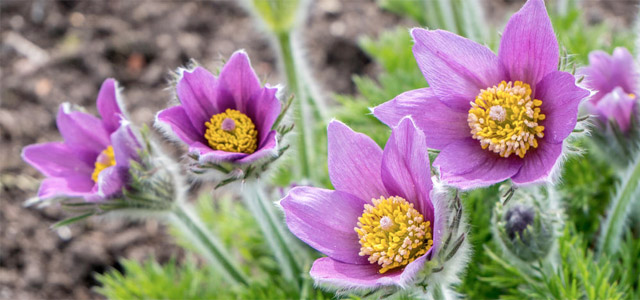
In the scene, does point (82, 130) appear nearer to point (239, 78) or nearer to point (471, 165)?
point (239, 78)

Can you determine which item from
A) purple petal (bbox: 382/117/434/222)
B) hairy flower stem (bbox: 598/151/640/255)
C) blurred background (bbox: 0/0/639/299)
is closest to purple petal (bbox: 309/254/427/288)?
purple petal (bbox: 382/117/434/222)

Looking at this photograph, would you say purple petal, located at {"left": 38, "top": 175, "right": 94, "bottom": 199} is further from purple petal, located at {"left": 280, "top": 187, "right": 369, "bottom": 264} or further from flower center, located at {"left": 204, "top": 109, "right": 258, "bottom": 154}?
purple petal, located at {"left": 280, "top": 187, "right": 369, "bottom": 264}

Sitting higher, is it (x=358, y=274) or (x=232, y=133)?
(x=232, y=133)

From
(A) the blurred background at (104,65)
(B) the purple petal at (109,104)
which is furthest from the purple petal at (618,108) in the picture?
(A) the blurred background at (104,65)

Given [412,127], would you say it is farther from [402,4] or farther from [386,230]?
[402,4]

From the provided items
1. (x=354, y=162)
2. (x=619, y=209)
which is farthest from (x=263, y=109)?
(x=619, y=209)

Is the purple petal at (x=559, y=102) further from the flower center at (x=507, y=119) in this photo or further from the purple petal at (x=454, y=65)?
the purple petal at (x=454, y=65)
